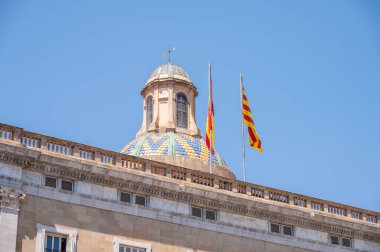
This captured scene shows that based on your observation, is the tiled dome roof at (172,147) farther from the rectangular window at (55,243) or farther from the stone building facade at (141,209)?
the rectangular window at (55,243)

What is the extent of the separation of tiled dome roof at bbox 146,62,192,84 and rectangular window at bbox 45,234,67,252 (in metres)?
31.7

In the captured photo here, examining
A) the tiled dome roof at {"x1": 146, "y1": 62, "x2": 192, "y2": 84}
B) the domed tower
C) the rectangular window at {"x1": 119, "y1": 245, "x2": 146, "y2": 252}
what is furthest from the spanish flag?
the tiled dome roof at {"x1": 146, "y1": 62, "x2": 192, "y2": 84}

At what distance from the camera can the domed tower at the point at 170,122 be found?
222ft

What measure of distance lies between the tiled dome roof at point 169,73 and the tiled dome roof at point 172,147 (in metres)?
4.26

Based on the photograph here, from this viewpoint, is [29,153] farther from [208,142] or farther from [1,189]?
[208,142]

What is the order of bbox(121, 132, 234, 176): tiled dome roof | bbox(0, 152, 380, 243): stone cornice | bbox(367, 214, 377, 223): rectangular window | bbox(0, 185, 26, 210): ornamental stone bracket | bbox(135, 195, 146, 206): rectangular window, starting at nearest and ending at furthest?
1. bbox(0, 185, 26, 210): ornamental stone bracket
2. bbox(0, 152, 380, 243): stone cornice
3. bbox(135, 195, 146, 206): rectangular window
4. bbox(367, 214, 377, 223): rectangular window
5. bbox(121, 132, 234, 176): tiled dome roof

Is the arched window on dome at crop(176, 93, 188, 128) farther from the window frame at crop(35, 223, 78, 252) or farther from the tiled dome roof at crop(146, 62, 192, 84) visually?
the window frame at crop(35, 223, 78, 252)

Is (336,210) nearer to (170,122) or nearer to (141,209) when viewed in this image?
(141,209)

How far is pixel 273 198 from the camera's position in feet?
156

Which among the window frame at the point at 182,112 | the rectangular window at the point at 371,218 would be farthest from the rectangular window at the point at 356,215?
the window frame at the point at 182,112

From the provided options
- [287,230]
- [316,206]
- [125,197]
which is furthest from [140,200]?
[316,206]

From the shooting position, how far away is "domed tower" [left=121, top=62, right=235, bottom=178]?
67.8 meters

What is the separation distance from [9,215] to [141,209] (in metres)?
5.90

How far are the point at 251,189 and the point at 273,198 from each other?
1.24 metres
